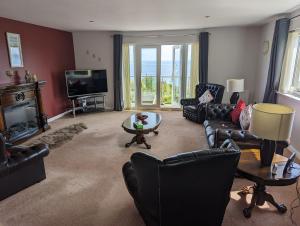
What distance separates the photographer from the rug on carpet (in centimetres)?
417

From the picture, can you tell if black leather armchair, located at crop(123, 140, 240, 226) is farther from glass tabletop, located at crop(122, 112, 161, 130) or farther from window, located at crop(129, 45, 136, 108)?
window, located at crop(129, 45, 136, 108)

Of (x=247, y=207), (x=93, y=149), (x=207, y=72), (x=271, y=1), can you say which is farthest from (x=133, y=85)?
(x=247, y=207)

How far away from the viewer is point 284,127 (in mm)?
1761

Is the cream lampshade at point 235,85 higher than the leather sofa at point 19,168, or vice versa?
the cream lampshade at point 235,85

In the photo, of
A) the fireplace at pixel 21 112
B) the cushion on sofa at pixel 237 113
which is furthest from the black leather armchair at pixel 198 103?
the fireplace at pixel 21 112

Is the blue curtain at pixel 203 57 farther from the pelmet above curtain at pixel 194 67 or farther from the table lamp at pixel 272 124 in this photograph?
the table lamp at pixel 272 124

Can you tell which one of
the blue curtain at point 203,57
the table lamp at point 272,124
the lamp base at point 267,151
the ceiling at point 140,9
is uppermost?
the ceiling at point 140,9

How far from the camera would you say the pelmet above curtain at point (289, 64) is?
405 centimetres

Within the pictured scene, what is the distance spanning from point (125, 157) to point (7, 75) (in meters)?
2.94

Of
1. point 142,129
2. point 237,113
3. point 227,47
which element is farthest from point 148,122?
point 227,47

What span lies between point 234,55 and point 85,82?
4.35m

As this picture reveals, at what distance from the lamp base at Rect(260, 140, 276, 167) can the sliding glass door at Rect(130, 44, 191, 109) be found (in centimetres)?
465

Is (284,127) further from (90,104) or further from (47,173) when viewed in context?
(90,104)

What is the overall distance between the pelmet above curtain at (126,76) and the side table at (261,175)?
485 centimetres
